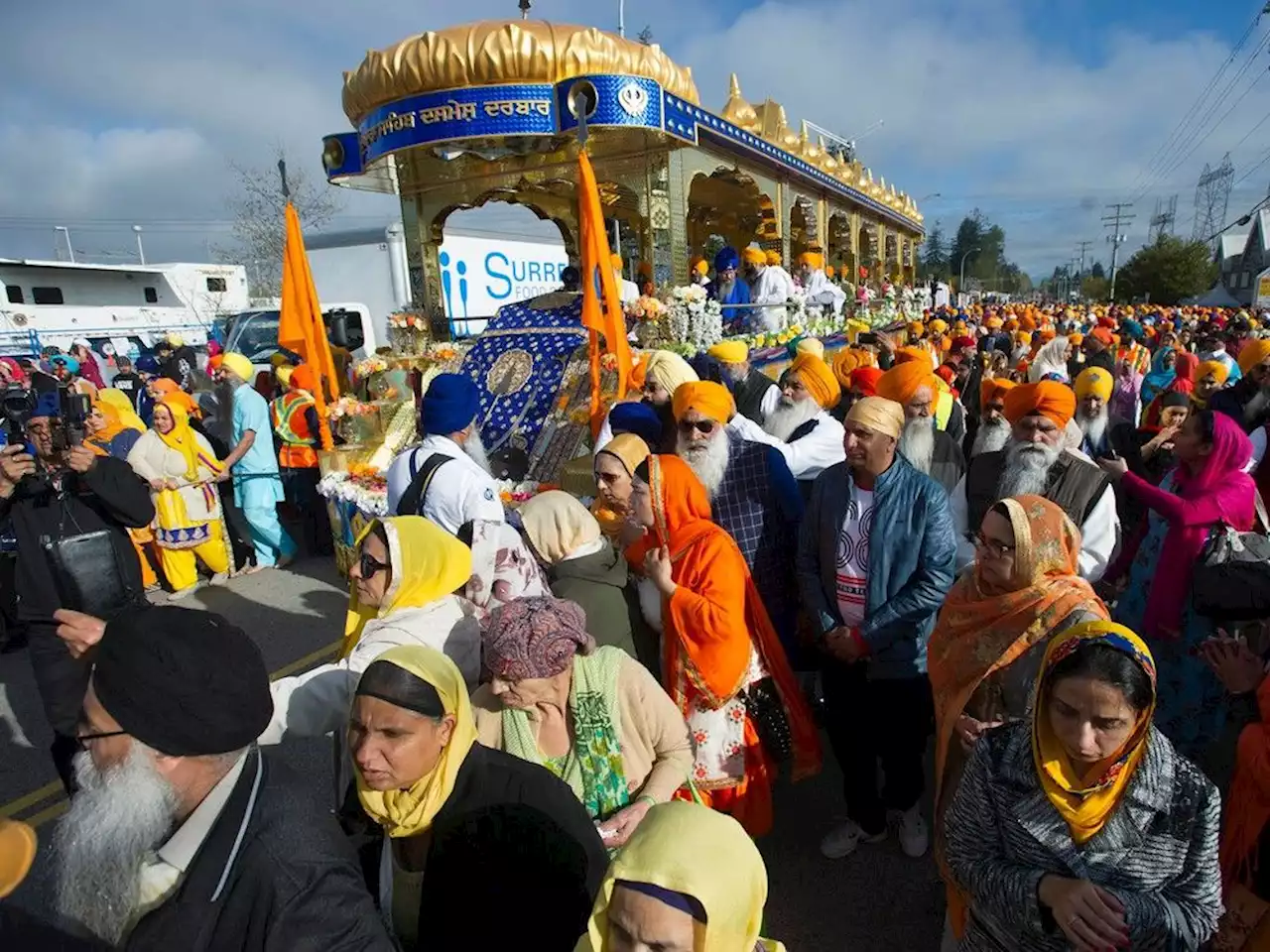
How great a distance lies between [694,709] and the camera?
8.68 ft

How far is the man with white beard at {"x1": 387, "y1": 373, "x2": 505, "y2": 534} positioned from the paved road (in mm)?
1126

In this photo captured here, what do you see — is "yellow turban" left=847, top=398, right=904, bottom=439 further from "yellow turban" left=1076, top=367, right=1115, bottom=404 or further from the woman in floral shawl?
"yellow turban" left=1076, top=367, right=1115, bottom=404

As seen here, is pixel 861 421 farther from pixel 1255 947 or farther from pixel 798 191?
pixel 798 191

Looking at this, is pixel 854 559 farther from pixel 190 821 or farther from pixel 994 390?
pixel 994 390

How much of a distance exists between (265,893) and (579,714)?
94cm

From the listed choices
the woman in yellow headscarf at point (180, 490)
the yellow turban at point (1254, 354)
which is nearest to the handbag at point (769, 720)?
the yellow turban at point (1254, 354)

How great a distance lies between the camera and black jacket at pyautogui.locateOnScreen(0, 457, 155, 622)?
2969mm

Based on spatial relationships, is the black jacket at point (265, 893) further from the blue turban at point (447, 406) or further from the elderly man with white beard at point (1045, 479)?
the elderly man with white beard at point (1045, 479)

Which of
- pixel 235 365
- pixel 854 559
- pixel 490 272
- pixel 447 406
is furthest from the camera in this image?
pixel 490 272

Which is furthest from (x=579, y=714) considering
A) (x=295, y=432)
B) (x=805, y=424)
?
(x=295, y=432)

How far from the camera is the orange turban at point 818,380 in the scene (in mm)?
5156

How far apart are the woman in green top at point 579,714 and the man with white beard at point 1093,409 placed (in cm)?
369

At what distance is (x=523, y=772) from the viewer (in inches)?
66.0

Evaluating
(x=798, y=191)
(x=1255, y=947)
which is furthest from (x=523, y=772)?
(x=798, y=191)
